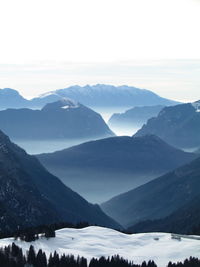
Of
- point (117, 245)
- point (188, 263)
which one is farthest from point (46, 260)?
point (117, 245)

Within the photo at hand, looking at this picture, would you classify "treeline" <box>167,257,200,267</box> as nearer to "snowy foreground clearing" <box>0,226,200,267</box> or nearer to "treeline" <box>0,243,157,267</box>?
"treeline" <box>0,243,157,267</box>

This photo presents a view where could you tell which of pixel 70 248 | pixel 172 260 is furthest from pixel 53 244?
pixel 172 260

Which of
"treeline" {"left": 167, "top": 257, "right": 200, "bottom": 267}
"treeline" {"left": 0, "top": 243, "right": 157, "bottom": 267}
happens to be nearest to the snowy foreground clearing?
"treeline" {"left": 0, "top": 243, "right": 157, "bottom": 267}

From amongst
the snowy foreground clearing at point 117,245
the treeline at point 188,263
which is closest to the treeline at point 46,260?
the treeline at point 188,263

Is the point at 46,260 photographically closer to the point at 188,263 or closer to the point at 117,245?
the point at 188,263

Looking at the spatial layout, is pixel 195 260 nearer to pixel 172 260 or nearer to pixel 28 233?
pixel 172 260
